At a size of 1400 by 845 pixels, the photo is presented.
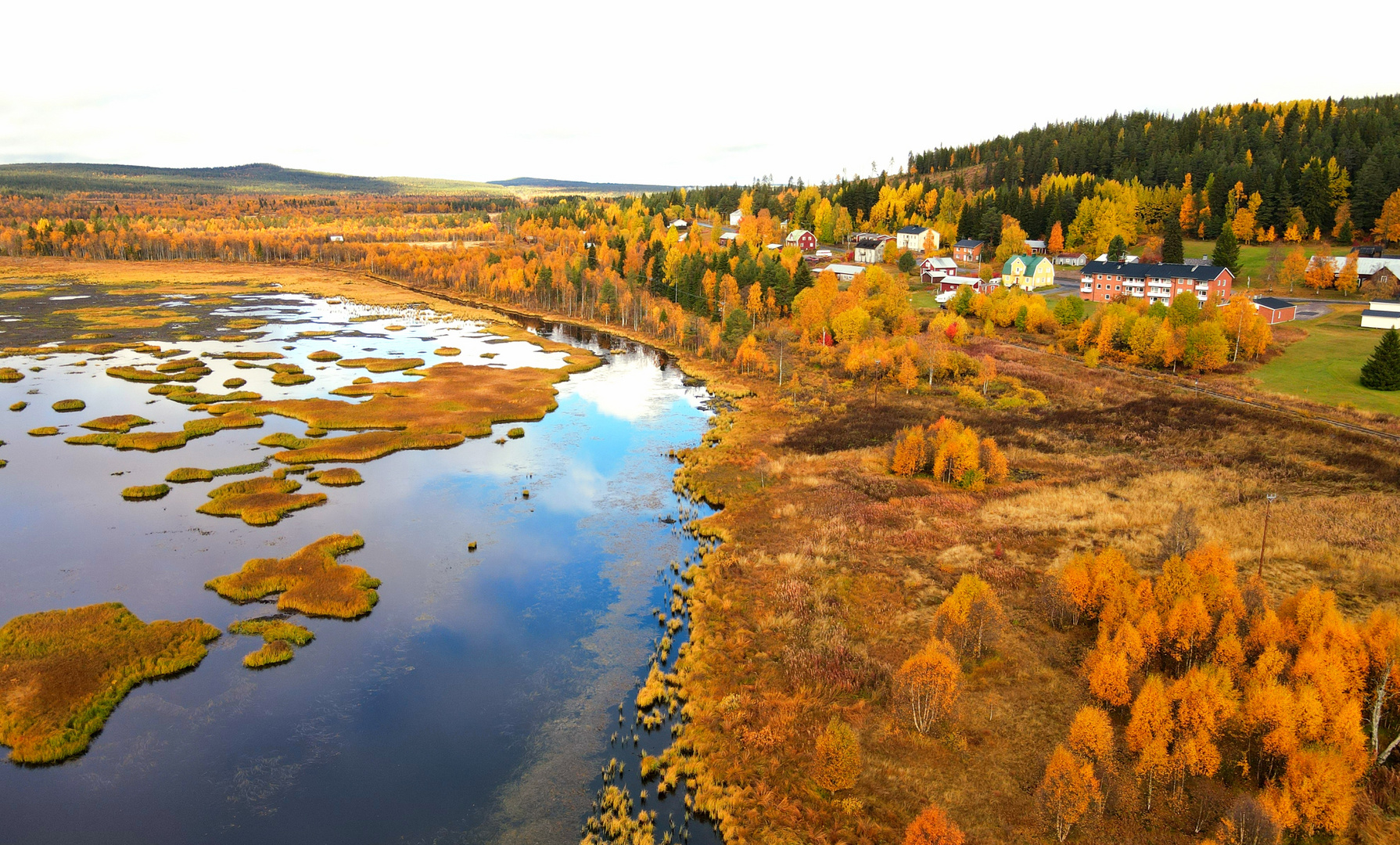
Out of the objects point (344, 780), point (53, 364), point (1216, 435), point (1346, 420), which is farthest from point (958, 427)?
point (53, 364)

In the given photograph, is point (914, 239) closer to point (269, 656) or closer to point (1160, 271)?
point (1160, 271)

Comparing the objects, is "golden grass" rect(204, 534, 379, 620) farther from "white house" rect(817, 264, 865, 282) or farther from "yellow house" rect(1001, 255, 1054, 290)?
"yellow house" rect(1001, 255, 1054, 290)

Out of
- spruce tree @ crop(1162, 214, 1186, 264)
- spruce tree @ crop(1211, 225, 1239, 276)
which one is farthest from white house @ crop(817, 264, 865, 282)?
spruce tree @ crop(1211, 225, 1239, 276)

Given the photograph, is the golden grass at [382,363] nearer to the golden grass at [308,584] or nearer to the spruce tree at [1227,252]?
the golden grass at [308,584]

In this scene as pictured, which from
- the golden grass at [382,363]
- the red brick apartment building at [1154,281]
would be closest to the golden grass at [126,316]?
the golden grass at [382,363]

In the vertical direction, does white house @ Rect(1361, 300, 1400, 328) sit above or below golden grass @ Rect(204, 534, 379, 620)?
above

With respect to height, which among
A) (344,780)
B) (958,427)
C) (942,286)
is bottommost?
(344,780)

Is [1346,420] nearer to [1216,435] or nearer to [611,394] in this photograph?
[1216,435]
